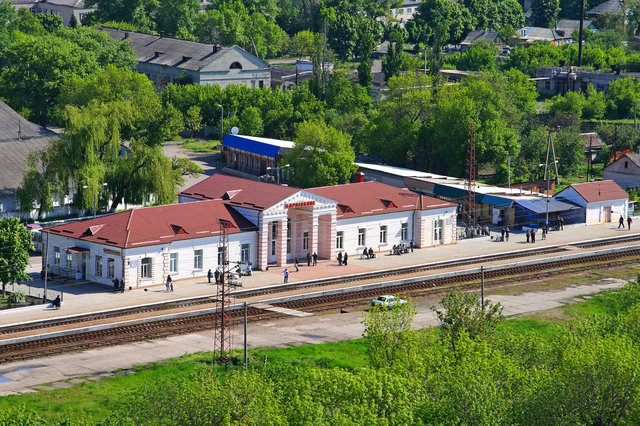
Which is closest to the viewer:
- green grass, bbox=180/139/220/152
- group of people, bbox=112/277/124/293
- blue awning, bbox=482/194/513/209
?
group of people, bbox=112/277/124/293

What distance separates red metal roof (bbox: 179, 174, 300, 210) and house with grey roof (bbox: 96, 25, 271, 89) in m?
55.3

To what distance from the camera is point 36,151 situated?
88.9 meters

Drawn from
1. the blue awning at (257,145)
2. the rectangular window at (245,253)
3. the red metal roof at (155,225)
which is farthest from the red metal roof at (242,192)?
the blue awning at (257,145)

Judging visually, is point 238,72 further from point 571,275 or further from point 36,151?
point 571,275

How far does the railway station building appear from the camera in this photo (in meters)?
73.2

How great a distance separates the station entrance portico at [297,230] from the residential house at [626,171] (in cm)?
4166

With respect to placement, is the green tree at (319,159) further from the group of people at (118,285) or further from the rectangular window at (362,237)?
the group of people at (118,285)

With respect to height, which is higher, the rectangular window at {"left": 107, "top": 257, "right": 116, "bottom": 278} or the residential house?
the residential house

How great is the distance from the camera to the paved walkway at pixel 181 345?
5497cm

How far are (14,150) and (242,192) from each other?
83.0 feet

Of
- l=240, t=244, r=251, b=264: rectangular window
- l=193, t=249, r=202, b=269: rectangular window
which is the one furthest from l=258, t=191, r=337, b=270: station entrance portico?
l=193, t=249, r=202, b=269: rectangular window

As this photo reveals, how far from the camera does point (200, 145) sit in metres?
125

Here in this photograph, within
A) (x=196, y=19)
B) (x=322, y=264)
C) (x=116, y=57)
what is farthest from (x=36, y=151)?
(x=196, y=19)

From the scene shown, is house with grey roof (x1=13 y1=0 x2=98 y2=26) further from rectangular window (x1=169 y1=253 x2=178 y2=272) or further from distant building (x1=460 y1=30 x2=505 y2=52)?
rectangular window (x1=169 y1=253 x2=178 y2=272)
